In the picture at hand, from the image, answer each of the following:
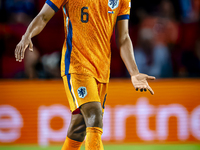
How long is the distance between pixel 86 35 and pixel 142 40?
3.88 m

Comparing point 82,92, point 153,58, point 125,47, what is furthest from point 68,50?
point 153,58

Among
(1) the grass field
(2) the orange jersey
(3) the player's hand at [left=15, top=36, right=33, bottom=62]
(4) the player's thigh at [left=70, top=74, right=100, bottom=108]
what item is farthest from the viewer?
(1) the grass field

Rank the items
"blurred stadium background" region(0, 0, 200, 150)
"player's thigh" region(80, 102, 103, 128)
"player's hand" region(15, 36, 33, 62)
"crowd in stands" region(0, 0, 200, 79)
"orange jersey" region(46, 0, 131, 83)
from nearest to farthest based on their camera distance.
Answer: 1. "player's hand" region(15, 36, 33, 62)
2. "player's thigh" region(80, 102, 103, 128)
3. "orange jersey" region(46, 0, 131, 83)
4. "blurred stadium background" region(0, 0, 200, 150)
5. "crowd in stands" region(0, 0, 200, 79)

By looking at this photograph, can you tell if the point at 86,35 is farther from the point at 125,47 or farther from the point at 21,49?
the point at 21,49

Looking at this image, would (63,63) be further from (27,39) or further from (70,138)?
(70,138)

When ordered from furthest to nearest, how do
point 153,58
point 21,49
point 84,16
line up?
point 153,58, point 84,16, point 21,49

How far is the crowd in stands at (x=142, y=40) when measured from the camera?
6801 mm

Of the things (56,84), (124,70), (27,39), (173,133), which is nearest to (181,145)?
(173,133)

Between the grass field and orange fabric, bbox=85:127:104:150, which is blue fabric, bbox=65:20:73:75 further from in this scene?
the grass field

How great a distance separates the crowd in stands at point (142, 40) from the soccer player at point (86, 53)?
3445mm

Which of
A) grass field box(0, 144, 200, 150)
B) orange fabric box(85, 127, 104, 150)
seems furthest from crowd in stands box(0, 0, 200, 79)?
orange fabric box(85, 127, 104, 150)

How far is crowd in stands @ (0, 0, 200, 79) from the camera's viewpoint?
680 centimetres

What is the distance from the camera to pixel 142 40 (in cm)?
703

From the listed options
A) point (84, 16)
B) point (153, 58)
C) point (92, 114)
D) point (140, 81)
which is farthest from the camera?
point (153, 58)
